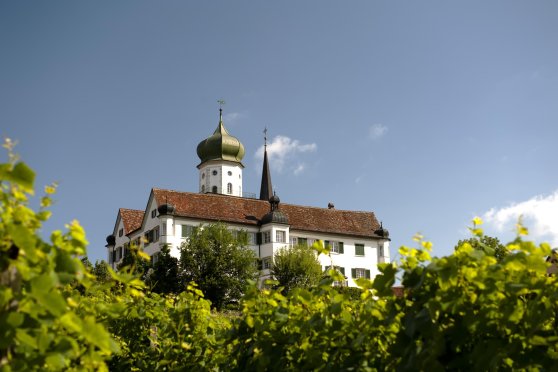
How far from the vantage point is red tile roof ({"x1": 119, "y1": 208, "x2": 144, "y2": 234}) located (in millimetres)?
62594

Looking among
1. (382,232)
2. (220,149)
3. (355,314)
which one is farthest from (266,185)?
(355,314)

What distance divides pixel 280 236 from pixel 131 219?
14784mm

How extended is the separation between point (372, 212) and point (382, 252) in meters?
4.88

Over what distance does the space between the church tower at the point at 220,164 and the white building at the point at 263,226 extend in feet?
46.1

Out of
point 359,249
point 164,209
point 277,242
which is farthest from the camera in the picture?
point 359,249

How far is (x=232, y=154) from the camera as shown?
266 feet

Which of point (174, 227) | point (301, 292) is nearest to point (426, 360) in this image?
point (301, 292)

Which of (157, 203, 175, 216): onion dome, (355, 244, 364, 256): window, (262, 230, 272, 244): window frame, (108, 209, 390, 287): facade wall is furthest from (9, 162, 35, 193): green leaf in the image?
(355, 244, 364, 256): window

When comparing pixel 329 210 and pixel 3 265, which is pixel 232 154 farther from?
pixel 3 265

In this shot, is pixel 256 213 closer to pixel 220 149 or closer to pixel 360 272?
pixel 360 272

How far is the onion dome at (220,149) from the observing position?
80812 mm

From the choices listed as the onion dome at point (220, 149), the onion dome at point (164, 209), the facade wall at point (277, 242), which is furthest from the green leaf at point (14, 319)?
the onion dome at point (220, 149)

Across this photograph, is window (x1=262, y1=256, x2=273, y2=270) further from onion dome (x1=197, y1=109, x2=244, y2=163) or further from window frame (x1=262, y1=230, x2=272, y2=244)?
onion dome (x1=197, y1=109, x2=244, y2=163)

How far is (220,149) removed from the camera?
80.8 m
